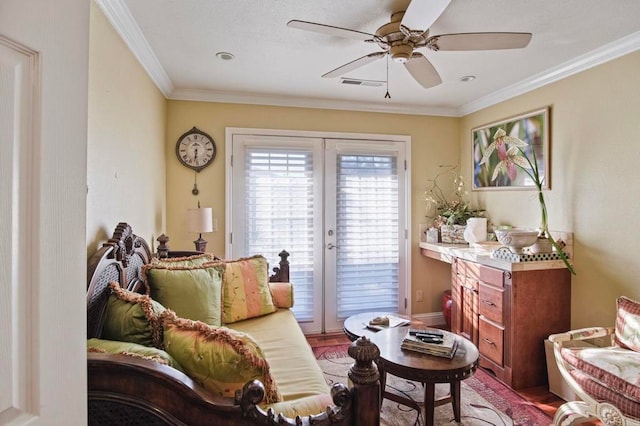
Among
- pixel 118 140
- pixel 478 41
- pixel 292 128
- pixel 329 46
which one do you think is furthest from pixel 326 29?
pixel 292 128

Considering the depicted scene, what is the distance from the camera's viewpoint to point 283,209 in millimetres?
3656

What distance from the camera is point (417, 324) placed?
263 cm

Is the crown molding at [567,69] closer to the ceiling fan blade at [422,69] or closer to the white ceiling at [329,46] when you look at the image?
the white ceiling at [329,46]

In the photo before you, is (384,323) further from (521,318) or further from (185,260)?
(185,260)

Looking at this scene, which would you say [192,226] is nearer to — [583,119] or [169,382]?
[169,382]

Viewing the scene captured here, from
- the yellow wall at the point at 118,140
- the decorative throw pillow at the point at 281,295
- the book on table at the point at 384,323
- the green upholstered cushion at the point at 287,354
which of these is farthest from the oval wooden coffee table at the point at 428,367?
the yellow wall at the point at 118,140

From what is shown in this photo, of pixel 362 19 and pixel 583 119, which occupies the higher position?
pixel 362 19

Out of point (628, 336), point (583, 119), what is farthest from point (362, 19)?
point (628, 336)

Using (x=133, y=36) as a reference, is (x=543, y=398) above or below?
below

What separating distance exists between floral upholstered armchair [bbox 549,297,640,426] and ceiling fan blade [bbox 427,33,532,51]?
1677 millimetres

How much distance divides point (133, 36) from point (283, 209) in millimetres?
1952

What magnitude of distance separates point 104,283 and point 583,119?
10.8 feet

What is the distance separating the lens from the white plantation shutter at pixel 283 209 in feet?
11.8

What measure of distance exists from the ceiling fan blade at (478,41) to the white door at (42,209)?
168cm
